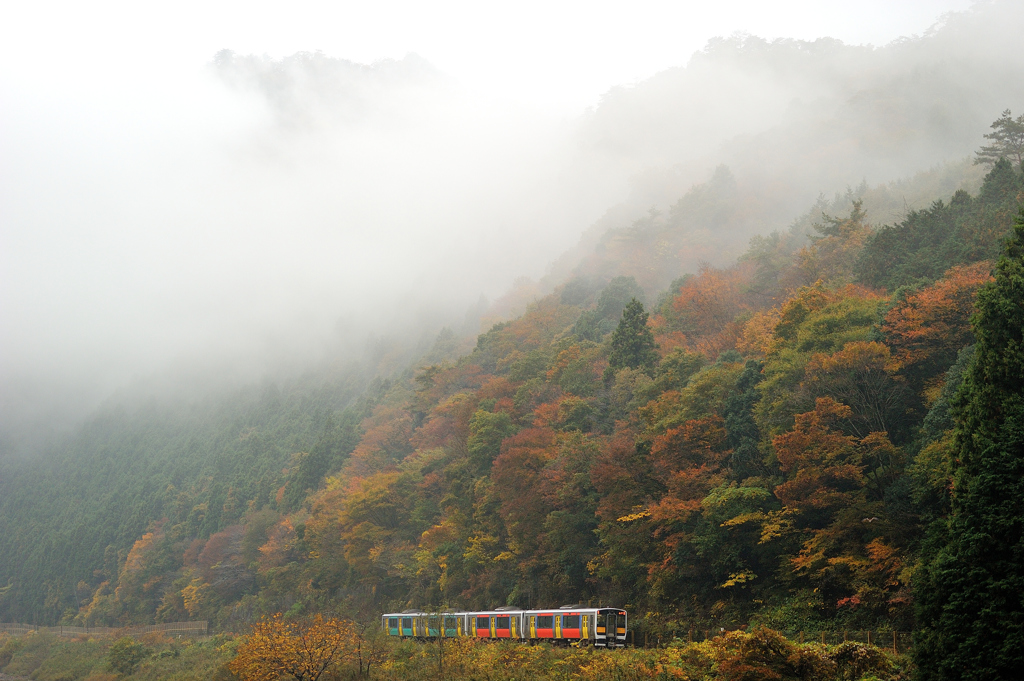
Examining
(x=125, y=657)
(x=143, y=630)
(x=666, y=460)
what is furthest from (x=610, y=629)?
(x=143, y=630)

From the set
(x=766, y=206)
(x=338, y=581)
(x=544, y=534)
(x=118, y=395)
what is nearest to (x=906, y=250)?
(x=544, y=534)

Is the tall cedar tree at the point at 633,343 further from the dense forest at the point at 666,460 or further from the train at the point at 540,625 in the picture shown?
the train at the point at 540,625

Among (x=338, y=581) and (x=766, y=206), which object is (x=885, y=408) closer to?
(x=338, y=581)

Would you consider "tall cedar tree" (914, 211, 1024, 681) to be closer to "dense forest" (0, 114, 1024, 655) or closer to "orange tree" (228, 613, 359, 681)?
"dense forest" (0, 114, 1024, 655)

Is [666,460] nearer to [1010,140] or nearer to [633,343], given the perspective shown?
[633,343]

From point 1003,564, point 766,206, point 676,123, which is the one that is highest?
point 676,123

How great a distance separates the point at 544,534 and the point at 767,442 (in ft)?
41.6

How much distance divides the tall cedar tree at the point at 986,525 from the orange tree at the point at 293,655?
1861 centimetres

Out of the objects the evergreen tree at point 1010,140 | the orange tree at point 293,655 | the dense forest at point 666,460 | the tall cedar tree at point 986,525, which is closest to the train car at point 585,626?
the dense forest at point 666,460

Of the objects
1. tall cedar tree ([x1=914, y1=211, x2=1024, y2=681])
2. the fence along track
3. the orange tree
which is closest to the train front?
the orange tree

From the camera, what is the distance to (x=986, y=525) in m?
15.1

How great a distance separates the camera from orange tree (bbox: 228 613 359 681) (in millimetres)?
24438

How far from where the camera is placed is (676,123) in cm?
12850

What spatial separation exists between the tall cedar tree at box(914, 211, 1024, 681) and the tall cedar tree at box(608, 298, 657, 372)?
2481 centimetres
